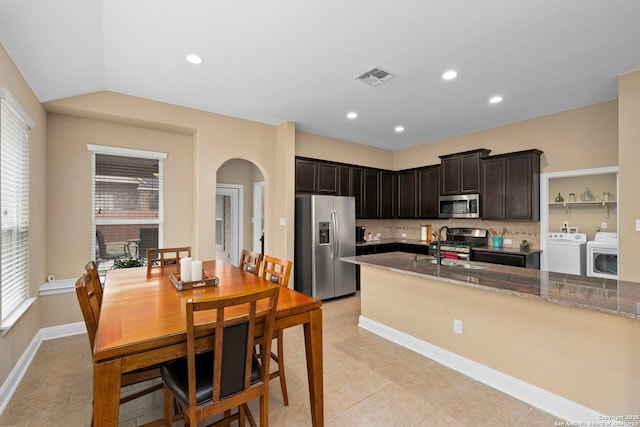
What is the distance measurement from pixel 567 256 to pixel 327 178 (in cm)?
402

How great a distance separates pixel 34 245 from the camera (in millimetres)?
3021

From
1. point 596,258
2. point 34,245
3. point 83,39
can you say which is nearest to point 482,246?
point 596,258

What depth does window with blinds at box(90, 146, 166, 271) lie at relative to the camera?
382 cm

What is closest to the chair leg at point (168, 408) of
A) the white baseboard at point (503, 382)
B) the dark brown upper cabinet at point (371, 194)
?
the white baseboard at point (503, 382)

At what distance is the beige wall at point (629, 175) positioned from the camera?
2889 millimetres

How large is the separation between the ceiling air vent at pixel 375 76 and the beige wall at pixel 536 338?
2131mm

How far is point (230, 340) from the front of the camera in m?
1.41

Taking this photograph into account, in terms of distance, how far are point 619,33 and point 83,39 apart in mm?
4350

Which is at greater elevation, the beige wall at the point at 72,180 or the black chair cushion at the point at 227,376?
the beige wall at the point at 72,180

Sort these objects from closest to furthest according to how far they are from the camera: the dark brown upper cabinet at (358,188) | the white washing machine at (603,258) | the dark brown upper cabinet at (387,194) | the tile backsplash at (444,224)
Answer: the white washing machine at (603,258)
the tile backsplash at (444,224)
the dark brown upper cabinet at (358,188)
the dark brown upper cabinet at (387,194)

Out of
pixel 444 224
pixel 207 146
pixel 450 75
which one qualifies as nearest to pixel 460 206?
pixel 444 224

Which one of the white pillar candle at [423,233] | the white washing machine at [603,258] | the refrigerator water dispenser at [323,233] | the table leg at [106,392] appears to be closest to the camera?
the table leg at [106,392]

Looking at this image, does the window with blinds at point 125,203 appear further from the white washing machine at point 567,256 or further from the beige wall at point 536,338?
the white washing machine at point 567,256

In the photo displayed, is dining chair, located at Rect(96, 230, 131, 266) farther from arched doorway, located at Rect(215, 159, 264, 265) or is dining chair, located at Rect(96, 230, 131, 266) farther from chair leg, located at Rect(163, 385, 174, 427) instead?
chair leg, located at Rect(163, 385, 174, 427)
